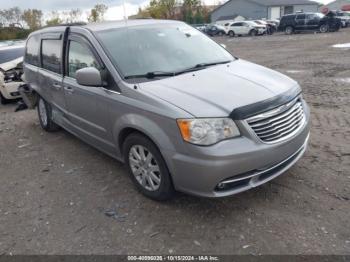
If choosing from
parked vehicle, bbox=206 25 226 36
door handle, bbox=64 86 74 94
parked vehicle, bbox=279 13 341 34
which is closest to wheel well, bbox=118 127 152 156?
door handle, bbox=64 86 74 94

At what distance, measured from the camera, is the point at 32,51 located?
257 inches

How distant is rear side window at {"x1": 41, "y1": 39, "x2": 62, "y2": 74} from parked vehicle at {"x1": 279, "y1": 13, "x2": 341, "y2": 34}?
30.9m

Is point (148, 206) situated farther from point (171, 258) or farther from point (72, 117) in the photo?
point (72, 117)

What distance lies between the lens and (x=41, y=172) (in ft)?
16.2

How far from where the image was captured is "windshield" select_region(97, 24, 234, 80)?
4.06 meters

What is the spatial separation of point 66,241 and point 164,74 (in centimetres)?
197

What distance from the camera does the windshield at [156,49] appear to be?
4.06 meters

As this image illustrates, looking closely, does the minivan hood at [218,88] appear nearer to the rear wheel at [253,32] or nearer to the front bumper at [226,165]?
→ the front bumper at [226,165]

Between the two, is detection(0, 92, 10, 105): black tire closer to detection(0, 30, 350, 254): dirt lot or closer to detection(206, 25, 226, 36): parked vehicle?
detection(0, 30, 350, 254): dirt lot

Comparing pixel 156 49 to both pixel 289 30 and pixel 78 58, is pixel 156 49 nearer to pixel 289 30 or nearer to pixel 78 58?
pixel 78 58

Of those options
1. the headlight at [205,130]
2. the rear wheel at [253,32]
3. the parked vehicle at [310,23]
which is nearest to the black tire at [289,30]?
the parked vehicle at [310,23]

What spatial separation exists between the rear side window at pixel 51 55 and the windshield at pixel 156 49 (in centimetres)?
A: 114

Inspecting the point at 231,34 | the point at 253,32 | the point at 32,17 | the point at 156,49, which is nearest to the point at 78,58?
the point at 156,49

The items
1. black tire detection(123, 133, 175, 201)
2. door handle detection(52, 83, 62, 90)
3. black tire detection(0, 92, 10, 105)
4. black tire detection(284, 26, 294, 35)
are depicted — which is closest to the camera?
black tire detection(123, 133, 175, 201)
